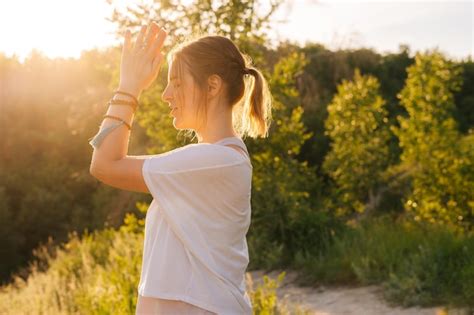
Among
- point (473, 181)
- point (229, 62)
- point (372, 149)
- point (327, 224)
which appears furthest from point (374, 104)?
point (229, 62)

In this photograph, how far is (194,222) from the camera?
6.70 ft

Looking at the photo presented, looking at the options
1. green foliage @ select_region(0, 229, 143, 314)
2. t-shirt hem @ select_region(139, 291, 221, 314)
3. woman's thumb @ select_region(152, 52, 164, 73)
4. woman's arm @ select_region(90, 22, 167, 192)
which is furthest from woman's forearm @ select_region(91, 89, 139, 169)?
green foliage @ select_region(0, 229, 143, 314)

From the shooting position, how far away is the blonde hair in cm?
217

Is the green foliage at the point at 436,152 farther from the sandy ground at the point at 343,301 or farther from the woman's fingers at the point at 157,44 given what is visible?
the woman's fingers at the point at 157,44

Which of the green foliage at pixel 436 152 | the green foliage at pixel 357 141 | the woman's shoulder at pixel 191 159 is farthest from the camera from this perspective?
the green foliage at pixel 357 141

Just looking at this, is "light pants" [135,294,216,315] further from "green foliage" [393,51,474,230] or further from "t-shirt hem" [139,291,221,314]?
"green foliage" [393,51,474,230]

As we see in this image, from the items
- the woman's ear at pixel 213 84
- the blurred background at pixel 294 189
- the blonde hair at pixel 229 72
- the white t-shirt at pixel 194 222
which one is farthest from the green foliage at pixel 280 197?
the white t-shirt at pixel 194 222

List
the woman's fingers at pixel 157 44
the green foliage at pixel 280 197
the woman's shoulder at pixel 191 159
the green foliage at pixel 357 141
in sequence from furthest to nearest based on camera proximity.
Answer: the green foliage at pixel 357 141
the green foliage at pixel 280 197
the woman's fingers at pixel 157 44
the woman's shoulder at pixel 191 159

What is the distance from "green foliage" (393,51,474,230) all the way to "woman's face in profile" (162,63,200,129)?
30.1ft

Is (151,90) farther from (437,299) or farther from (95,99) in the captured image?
(95,99)

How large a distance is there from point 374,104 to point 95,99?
9576 mm

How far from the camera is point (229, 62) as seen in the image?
87.4 inches

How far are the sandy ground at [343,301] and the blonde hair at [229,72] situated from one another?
4.62m

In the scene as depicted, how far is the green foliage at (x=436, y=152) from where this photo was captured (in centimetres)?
1114
